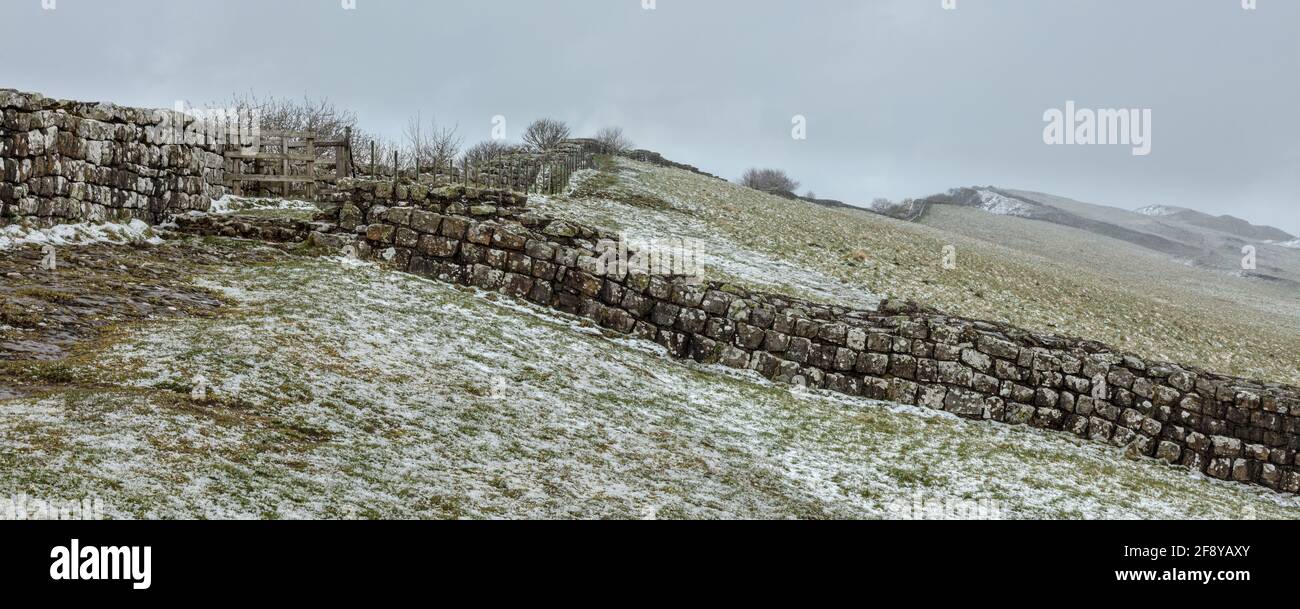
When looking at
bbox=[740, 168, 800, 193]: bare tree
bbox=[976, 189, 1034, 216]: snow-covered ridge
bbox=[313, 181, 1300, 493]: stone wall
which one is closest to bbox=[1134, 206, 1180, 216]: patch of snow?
bbox=[976, 189, 1034, 216]: snow-covered ridge

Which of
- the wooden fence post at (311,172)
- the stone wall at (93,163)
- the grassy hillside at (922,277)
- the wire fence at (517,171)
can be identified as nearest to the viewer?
the stone wall at (93,163)

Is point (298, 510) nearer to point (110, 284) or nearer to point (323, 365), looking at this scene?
point (323, 365)

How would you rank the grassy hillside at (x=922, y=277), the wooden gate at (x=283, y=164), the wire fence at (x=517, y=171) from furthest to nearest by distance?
the wire fence at (x=517, y=171), the grassy hillside at (x=922, y=277), the wooden gate at (x=283, y=164)

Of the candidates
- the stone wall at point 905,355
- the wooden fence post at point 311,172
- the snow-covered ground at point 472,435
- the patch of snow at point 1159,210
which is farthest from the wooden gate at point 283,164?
the patch of snow at point 1159,210

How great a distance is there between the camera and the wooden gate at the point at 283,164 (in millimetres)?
24797

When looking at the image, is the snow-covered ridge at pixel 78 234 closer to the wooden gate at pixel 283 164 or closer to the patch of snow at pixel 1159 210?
the wooden gate at pixel 283 164

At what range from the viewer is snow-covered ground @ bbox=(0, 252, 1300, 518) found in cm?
730

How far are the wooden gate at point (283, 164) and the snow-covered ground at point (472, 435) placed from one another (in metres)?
10.3

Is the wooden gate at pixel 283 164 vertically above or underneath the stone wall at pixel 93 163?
above

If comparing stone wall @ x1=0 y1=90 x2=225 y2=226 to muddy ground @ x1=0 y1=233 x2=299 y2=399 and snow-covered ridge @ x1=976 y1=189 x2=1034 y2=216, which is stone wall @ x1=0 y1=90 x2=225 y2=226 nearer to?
muddy ground @ x1=0 y1=233 x2=299 y2=399

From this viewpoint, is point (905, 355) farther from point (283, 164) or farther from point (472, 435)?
point (283, 164)

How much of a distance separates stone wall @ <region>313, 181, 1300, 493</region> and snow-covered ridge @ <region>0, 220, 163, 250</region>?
4.40 m
